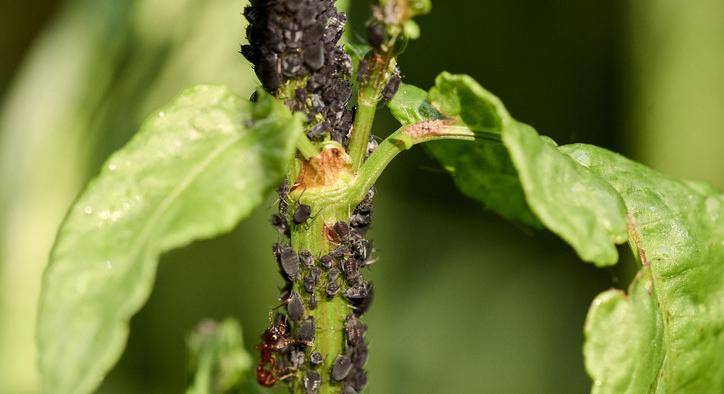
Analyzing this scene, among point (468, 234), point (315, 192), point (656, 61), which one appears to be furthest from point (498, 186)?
point (468, 234)

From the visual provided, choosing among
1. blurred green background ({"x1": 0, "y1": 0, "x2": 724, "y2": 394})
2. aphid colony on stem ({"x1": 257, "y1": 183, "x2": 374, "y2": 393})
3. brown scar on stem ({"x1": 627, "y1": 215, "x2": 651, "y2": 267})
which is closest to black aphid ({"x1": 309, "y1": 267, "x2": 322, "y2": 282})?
aphid colony on stem ({"x1": 257, "y1": 183, "x2": 374, "y2": 393})

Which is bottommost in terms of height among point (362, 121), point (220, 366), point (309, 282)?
point (220, 366)

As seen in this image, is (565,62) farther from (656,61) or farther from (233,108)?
(233,108)

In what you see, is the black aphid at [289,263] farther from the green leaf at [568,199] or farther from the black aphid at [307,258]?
the green leaf at [568,199]

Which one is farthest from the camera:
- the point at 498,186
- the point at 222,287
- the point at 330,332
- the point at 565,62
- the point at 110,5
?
the point at 222,287

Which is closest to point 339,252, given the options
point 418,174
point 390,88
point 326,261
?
point 326,261

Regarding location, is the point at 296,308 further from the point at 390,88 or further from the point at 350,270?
the point at 390,88

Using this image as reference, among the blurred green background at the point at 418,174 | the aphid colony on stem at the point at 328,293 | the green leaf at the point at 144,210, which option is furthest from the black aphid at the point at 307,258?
the blurred green background at the point at 418,174

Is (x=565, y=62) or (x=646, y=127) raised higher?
(x=565, y=62)
